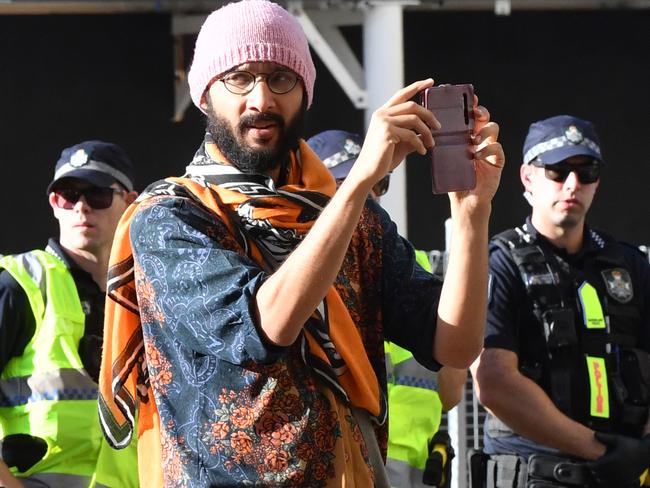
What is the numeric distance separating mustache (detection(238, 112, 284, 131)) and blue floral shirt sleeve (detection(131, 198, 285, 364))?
225mm

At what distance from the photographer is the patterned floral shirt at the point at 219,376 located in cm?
261

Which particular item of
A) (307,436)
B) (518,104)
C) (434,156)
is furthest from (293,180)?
(518,104)

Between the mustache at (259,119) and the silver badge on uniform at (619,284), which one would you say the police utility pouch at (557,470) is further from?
the mustache at (259,119)

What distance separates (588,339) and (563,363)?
137 mm

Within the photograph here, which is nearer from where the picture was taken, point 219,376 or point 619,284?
point 219,376

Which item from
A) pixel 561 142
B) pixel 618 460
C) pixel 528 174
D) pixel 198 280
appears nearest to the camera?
pixel 198 280

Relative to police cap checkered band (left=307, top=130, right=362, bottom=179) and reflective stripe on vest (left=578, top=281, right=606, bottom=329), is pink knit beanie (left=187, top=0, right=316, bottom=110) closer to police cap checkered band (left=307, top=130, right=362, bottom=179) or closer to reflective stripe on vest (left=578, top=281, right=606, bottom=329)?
reflective stripe on vest (left=578, top=281, right=606, bottom=329)

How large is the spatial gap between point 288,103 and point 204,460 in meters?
0.79

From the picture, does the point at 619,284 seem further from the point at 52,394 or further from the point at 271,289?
the point at 271,289

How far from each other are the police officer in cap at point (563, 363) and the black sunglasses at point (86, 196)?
5.27ft

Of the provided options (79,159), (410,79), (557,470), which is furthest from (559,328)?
(410,79)

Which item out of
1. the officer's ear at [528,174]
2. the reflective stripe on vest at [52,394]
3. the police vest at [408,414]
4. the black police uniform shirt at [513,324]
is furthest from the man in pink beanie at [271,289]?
the officer's ear at [528,174]

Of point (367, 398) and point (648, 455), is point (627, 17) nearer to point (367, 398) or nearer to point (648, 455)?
point (648, 455)

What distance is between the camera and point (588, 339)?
15.8 ft
